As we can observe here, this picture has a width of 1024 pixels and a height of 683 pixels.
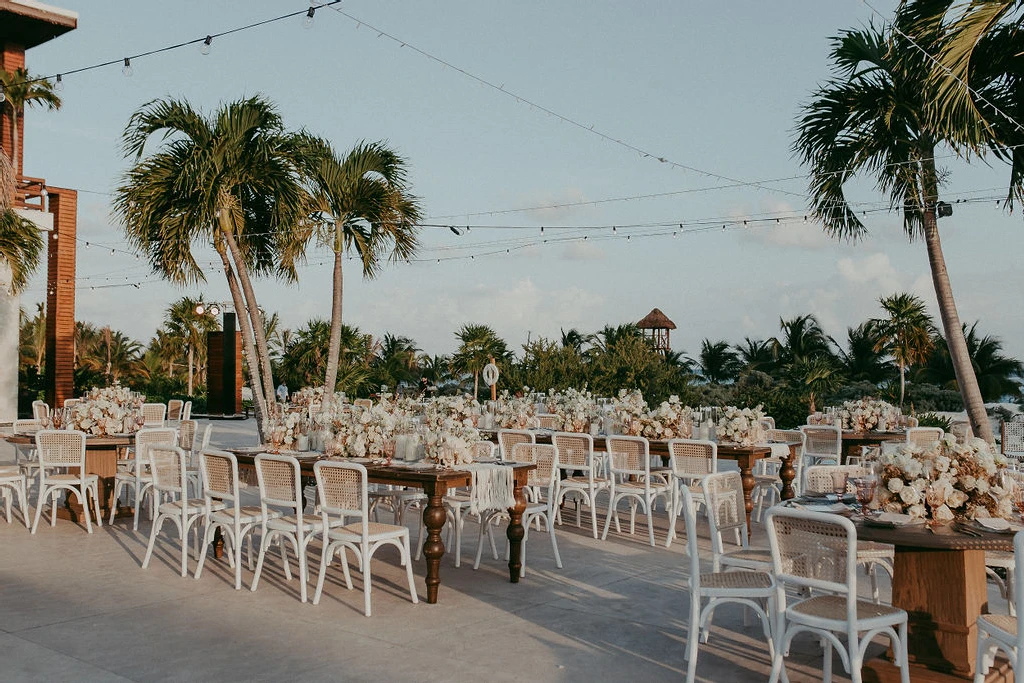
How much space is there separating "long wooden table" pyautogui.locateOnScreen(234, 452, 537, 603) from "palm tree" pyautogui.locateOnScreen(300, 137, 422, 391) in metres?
7.89

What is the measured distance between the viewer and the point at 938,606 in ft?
14.3

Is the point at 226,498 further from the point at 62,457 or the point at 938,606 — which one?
the point at 938,606

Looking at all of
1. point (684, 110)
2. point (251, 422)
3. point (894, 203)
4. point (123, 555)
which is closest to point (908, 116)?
point (894, 203)

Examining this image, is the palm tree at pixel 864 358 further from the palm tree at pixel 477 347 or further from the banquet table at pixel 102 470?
the banquet table at pixel 102 470

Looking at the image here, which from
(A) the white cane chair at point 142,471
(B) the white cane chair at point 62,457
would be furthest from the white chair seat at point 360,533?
(B) the white cane chair at point 62,457

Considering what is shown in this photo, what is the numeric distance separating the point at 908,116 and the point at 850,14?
1.29 meters

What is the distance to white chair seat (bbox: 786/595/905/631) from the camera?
157 inches

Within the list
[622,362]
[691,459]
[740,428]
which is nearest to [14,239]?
[691,459]

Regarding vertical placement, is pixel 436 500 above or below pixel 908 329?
below

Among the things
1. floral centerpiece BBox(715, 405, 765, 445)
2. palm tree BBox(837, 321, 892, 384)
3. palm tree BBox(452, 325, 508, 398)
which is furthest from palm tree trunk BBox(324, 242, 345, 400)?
palm tree BBox(837, 321, 892, 384)

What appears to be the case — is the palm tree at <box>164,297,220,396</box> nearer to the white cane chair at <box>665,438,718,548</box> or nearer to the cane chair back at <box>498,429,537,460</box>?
the cane chair back at <box>498,429,537,460</box>

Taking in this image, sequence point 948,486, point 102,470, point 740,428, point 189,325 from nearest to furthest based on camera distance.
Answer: point 948,486 < point 740,428 < point 102,470 < point 189,325

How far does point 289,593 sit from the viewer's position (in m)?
6.25

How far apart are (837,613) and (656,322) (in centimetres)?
2829
